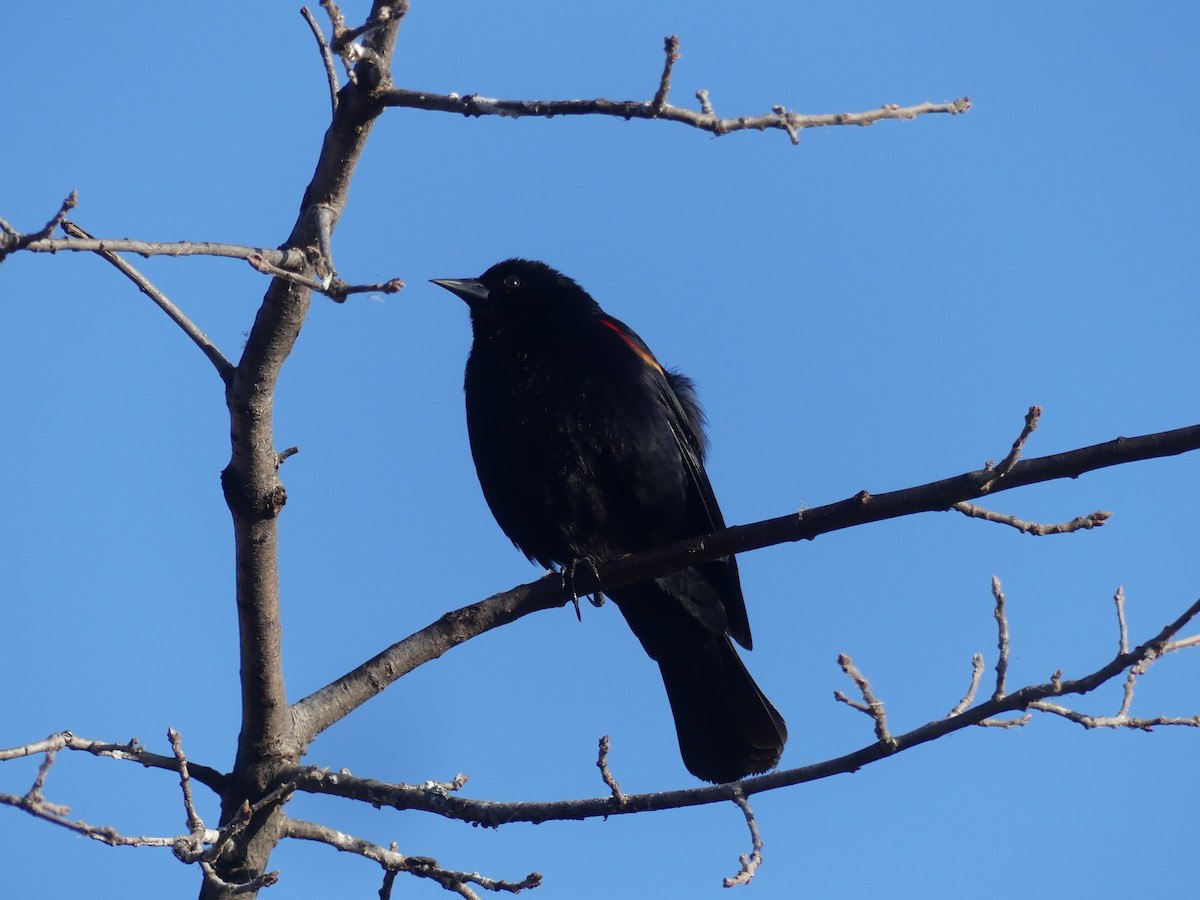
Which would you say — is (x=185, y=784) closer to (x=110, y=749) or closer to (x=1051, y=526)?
(x=110, y=749)

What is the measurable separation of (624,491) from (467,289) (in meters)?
1.65

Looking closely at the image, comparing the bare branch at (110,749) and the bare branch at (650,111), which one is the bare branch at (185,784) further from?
the bare branch at (650,111)

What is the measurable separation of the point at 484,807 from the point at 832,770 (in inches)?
40.2

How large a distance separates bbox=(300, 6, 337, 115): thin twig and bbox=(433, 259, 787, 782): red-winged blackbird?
221 centimetres

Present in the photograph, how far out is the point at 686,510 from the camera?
208 inches

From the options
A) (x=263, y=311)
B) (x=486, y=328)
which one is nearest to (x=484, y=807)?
(x=263, y=311)

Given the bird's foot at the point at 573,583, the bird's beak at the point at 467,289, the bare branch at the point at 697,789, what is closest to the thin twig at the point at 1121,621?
the bare branch at the point at 697,789

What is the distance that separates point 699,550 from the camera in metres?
3.82

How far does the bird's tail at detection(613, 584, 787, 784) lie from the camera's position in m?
5.33

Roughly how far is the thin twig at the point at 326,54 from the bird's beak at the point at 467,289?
3.03 m

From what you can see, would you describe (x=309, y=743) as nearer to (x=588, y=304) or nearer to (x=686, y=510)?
(x=686, y=510)

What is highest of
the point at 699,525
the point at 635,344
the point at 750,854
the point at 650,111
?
the point at 635,344

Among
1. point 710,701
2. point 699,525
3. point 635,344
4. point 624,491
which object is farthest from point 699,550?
point 635,344

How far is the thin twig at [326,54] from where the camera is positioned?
2908mm
